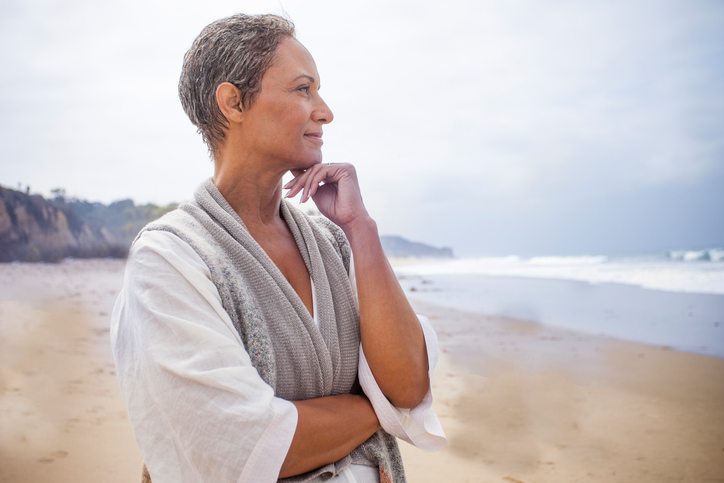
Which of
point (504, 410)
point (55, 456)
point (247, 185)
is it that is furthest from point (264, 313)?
point (504, 410)

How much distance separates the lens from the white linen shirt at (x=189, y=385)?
93 cm

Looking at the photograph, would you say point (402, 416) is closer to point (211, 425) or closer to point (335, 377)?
point (335, 377)

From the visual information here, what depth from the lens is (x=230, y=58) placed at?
1.24m

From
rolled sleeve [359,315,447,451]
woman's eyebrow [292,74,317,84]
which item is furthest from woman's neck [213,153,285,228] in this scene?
rolled sleeve [359,315,447,451]

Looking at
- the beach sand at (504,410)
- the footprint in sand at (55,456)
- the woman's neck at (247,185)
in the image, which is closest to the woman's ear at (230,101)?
the woman's neck at (247,185)

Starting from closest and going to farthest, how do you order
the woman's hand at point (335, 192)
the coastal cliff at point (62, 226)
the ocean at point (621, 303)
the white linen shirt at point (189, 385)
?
the white linen shirt at point (189, 385) → the woman's hand at point (335, 192) → the ocean at point (621, 303) → the coastal cliff at point (62, 226)

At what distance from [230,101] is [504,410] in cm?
382

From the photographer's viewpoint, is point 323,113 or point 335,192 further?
point 335,192

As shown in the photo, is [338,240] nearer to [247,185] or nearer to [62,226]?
[247,185]

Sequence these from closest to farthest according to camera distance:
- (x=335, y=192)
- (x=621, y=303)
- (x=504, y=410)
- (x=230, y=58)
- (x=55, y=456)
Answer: (x=230, y=58), (x=335, y=192), (x=55, y=456), (x=504, y=410), (x=621, y=303)

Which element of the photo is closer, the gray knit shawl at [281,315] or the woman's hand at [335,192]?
the gray knit shawl at [281,315]

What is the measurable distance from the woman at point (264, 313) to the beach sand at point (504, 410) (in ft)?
7.08

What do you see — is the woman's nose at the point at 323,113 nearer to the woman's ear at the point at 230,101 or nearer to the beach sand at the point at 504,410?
the woman's ear at the point at 230,101

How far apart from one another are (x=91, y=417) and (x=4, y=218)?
719cm
